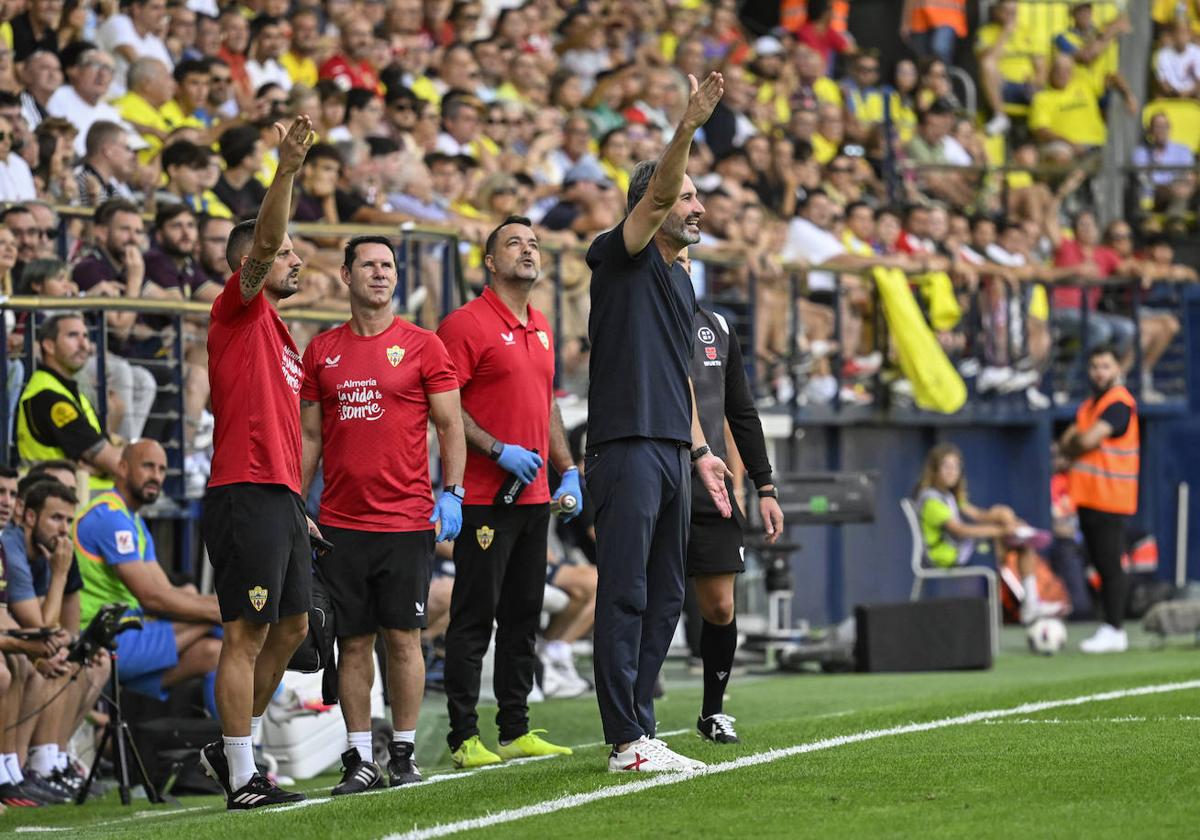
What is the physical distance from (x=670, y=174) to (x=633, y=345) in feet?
2.49

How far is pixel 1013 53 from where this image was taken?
26.5m

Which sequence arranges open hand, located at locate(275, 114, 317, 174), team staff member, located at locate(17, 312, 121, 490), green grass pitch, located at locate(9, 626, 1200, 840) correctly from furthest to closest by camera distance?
team staff member, located at locate(17, 312, 121, 490)
open hand, located at locate(275, 114, 317, 174)
green grass pitch, located at locate(9, 626, 1200, 840)

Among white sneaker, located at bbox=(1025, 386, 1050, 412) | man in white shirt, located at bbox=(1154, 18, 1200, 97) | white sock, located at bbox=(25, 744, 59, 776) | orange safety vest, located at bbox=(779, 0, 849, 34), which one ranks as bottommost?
white sock, located at bbox=(25, 744, 59, 776)

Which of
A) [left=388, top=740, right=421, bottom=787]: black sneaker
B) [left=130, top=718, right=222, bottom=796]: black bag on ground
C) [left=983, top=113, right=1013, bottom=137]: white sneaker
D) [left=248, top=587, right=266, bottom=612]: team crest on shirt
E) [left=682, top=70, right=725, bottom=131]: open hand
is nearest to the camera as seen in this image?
[left=682, top=70, right=725, bottom=131]: open hand

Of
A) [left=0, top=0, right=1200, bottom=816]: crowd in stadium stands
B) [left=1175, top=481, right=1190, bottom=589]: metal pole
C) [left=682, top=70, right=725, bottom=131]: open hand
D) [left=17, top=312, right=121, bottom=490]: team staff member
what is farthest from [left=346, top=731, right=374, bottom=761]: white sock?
[left=1175, top=481, right=1190, bottom=589]: metal pole

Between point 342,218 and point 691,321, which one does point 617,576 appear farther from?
point 342,218

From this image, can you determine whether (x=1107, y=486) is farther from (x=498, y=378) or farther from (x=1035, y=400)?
(x=498, y=378)

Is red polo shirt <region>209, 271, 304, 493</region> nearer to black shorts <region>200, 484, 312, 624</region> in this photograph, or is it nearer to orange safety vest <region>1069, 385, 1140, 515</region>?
black shorts <region>200, 484, 312, 624</region>

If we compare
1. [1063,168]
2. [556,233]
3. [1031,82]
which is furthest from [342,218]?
[1031,82]

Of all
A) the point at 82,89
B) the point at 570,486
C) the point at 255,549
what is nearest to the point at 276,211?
the point at 255,549

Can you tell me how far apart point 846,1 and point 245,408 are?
19.6m

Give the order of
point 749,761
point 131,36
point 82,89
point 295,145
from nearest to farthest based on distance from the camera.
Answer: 1. point 295,145
2. point 749,761
3. point 82,89
4. point 131,36

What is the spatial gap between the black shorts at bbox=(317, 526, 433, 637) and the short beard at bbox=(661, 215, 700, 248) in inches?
64.4

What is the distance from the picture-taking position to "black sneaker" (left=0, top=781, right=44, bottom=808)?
9734 millimetres
